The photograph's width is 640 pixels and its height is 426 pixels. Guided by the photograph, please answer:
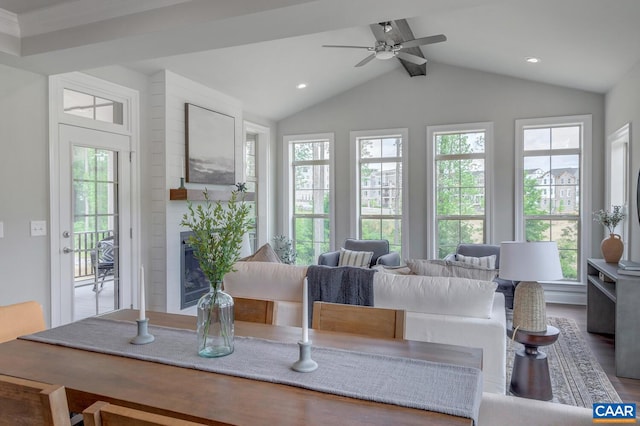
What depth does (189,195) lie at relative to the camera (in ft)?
15.9

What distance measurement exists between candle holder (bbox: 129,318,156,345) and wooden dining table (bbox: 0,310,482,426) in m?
0.14

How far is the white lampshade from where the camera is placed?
272cm

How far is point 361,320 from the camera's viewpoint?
6.95ft

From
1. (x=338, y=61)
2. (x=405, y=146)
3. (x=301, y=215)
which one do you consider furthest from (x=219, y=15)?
(x=301, y=215)

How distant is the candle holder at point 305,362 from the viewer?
155cm

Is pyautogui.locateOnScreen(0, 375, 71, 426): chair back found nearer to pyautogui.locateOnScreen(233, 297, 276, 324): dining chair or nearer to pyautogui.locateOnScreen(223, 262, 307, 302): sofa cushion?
pyautogui.locateOnScreen(233, 297, 276, 324): dining chair

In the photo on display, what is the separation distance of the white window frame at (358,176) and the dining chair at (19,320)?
208 inches

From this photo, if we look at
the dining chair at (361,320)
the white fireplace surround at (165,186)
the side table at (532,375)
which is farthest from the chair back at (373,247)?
the dining chair at (361,320)

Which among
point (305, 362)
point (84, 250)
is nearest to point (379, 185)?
point (84, 250)

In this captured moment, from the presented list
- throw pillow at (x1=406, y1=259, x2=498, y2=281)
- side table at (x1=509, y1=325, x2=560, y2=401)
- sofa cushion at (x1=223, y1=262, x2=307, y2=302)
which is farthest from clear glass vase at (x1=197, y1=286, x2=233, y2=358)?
side table at (x1=509, y1=325, x2=560, y2=401)

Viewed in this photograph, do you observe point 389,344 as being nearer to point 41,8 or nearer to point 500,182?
point 41,8

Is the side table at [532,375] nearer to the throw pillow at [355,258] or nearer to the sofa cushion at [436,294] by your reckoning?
the sofa cushion at [436,294]

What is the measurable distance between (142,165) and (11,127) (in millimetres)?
1374

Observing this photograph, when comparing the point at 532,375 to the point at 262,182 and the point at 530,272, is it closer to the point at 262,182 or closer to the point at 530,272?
the point at 530,272
